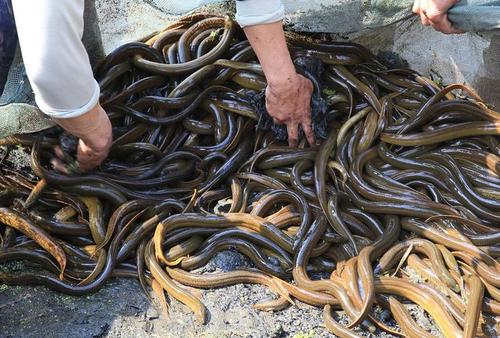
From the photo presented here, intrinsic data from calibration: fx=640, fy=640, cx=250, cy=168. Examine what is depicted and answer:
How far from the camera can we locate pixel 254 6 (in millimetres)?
2691

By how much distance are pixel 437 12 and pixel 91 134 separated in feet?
5.50

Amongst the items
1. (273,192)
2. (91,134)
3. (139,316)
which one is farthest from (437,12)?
(139,316)

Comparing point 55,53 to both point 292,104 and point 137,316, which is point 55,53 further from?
point 292,104

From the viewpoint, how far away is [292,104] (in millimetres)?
3123

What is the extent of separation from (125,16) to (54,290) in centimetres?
184

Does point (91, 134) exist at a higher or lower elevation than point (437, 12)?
lower

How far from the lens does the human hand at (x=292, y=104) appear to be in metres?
3.01

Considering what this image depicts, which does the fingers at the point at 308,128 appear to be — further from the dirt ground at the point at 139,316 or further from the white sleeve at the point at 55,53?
the white sleeve at the point at 55,53

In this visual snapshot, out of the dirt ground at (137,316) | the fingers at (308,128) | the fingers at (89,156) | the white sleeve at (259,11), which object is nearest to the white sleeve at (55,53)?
the fingers at (89,156)

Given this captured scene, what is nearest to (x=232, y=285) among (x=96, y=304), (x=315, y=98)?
(x=96, y=304)

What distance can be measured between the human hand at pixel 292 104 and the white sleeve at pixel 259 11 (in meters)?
0.34

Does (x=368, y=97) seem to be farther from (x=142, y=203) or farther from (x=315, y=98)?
(x=142, y=203)

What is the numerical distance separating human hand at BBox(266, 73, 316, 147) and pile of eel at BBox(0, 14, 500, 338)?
0.08m

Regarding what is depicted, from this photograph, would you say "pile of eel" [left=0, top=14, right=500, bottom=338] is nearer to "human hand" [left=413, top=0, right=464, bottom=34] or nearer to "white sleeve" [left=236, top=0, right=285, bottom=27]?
"human hand" [left=413, top=0, right=464, bottom=34]
